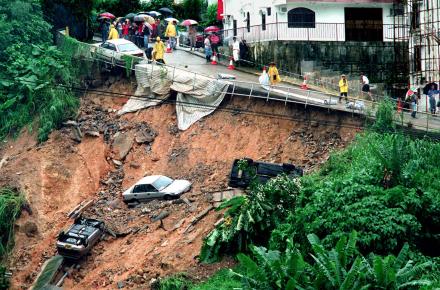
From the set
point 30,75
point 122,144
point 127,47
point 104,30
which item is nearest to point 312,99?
point 122,144

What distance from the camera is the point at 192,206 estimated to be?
42219 mm

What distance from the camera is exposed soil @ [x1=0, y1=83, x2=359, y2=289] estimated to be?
4112cm

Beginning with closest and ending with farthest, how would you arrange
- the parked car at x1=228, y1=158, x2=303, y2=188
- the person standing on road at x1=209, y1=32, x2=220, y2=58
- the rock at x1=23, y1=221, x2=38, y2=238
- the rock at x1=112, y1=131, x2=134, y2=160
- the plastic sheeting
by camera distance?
1. the parked car at x1=228, y1=158, x2=303, y2=188
2. the rock at x1=23, y1=221, x2=38, y2=238
3. the plastic sheeting
4. the rock at x1=112, y1=131, x2=134, y2=160
5. the person standing on road at x1=209, y1=32, x2=220, y2=58

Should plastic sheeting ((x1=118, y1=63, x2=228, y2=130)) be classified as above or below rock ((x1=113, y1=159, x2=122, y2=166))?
above

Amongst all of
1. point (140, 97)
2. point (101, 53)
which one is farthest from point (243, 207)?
point (101, 53)

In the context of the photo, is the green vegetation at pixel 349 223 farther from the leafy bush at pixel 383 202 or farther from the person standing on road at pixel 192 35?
the person standing on road at pixel 192 35

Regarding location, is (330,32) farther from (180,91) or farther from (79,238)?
(79,238)

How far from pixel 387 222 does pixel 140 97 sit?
17831 millimetres

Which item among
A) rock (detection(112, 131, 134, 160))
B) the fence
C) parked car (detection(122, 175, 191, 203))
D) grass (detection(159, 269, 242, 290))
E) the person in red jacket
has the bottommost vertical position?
grass (detection(159, 269, 242, 290))

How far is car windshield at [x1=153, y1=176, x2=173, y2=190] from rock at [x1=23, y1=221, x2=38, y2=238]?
5344 mm

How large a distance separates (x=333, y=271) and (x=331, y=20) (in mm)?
21952

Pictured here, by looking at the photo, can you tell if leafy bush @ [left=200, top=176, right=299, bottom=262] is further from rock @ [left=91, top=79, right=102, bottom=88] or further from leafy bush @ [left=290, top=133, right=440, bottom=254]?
rock @ [left=91, top=79, right=102, bottom=88]

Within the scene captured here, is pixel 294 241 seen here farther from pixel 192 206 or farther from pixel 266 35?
pixel 266 35

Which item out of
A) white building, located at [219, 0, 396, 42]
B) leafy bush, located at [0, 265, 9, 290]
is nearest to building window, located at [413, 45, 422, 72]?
white building, located at [219, 0, 396, 42]
